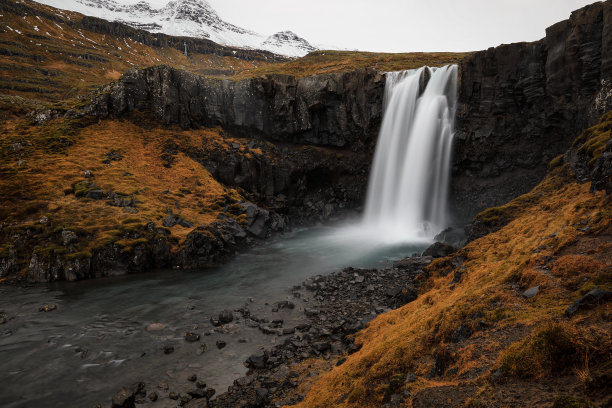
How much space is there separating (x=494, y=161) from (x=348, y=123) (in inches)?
842

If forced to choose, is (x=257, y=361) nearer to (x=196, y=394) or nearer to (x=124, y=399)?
(x=196, y=394)

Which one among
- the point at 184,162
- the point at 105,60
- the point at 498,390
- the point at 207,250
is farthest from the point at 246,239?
A: the point at 105,60

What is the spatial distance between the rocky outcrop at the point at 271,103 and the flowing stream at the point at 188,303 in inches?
267

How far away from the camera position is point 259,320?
1628cm

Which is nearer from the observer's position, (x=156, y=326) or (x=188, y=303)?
(x=156, y=326)

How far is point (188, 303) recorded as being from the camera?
18.6 metres

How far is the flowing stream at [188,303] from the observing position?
39.1ft

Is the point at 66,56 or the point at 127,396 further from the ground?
the point at 66,56

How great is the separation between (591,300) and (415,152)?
3628 cm

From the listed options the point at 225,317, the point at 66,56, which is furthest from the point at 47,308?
the point at 66,56

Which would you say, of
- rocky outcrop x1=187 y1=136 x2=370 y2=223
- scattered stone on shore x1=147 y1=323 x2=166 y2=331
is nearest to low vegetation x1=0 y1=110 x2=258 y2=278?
rocky outcrop x1=187 y1=136 x2=370 y2=223

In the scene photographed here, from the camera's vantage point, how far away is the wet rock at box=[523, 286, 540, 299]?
7.70 m

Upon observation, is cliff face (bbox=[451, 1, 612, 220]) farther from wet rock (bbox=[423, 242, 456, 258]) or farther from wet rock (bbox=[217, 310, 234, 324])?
wet rock (bbox=[217, 310, 234, 324])

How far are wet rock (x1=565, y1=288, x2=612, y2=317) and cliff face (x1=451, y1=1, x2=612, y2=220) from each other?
29768 millimetres
